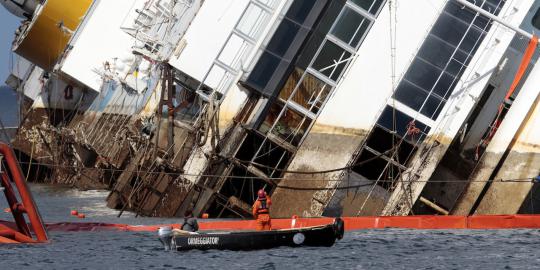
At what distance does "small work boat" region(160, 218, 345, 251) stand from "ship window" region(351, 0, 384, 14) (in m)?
11.6

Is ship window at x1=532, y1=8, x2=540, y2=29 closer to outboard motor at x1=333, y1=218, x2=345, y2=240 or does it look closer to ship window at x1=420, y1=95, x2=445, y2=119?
ship window at x1=420, y1=95, x2=445, y2=119

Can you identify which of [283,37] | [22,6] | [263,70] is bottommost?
[22,6]

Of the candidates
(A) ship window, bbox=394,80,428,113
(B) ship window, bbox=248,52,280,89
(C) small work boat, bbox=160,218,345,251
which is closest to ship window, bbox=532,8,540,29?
(A) ship window, bbox=394,80,428,113

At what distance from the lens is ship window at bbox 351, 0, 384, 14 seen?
152 feet

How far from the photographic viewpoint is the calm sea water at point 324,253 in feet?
113

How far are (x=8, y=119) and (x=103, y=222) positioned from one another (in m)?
106

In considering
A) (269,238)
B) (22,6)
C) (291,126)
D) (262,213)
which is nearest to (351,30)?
(291,126)

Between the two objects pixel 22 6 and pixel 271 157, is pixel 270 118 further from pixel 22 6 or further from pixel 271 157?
pixel 22 6

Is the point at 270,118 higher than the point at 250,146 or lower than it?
higher

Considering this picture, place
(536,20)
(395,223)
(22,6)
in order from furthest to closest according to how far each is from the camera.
A: (22,6), (536,20), (395,223)

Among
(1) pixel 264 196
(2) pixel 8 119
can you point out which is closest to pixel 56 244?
(1) pixel 264 196

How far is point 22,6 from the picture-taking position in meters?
69.8

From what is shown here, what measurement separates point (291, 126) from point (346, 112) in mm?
2324

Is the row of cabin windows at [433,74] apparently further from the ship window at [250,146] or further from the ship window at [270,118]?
the ship window at [250,146]
